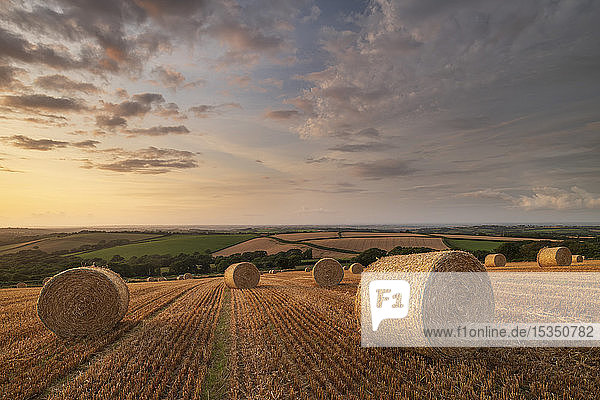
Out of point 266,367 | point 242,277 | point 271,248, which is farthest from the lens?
point 271,248

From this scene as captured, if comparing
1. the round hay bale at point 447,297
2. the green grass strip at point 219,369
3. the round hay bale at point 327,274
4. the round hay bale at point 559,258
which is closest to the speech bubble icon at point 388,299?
the round hay bale at point 447,297

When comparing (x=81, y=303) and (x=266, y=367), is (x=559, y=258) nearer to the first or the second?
(x=266, y=367)

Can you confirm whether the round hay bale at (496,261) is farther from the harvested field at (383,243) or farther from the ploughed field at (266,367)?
the ploughed field at (266,367)

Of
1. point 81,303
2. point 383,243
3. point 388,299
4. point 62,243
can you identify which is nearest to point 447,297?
point 388,299

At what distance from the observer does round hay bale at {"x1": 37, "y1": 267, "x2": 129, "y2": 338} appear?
30.0 feet

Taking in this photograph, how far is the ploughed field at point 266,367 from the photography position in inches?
211

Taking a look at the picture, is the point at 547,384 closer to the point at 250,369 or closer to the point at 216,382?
the point at 250,369

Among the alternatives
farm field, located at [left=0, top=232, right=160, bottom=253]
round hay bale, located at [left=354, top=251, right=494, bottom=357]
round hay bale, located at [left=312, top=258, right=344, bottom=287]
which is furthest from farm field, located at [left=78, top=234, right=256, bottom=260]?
round hay bale, located at [left=354, top=251, right=494, bottom=357]

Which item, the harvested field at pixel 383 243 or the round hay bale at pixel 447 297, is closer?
the round hay bale at pixel 447 297

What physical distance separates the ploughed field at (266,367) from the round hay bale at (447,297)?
2.23 feet

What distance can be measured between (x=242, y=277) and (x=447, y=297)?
50.1 feet

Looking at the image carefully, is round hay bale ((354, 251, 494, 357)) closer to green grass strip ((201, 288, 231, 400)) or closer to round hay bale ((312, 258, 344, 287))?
green grass strip ((201, 288, 231, 400))

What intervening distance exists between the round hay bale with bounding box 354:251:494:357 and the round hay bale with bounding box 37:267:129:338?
8886mm

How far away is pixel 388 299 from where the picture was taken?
7.86m
